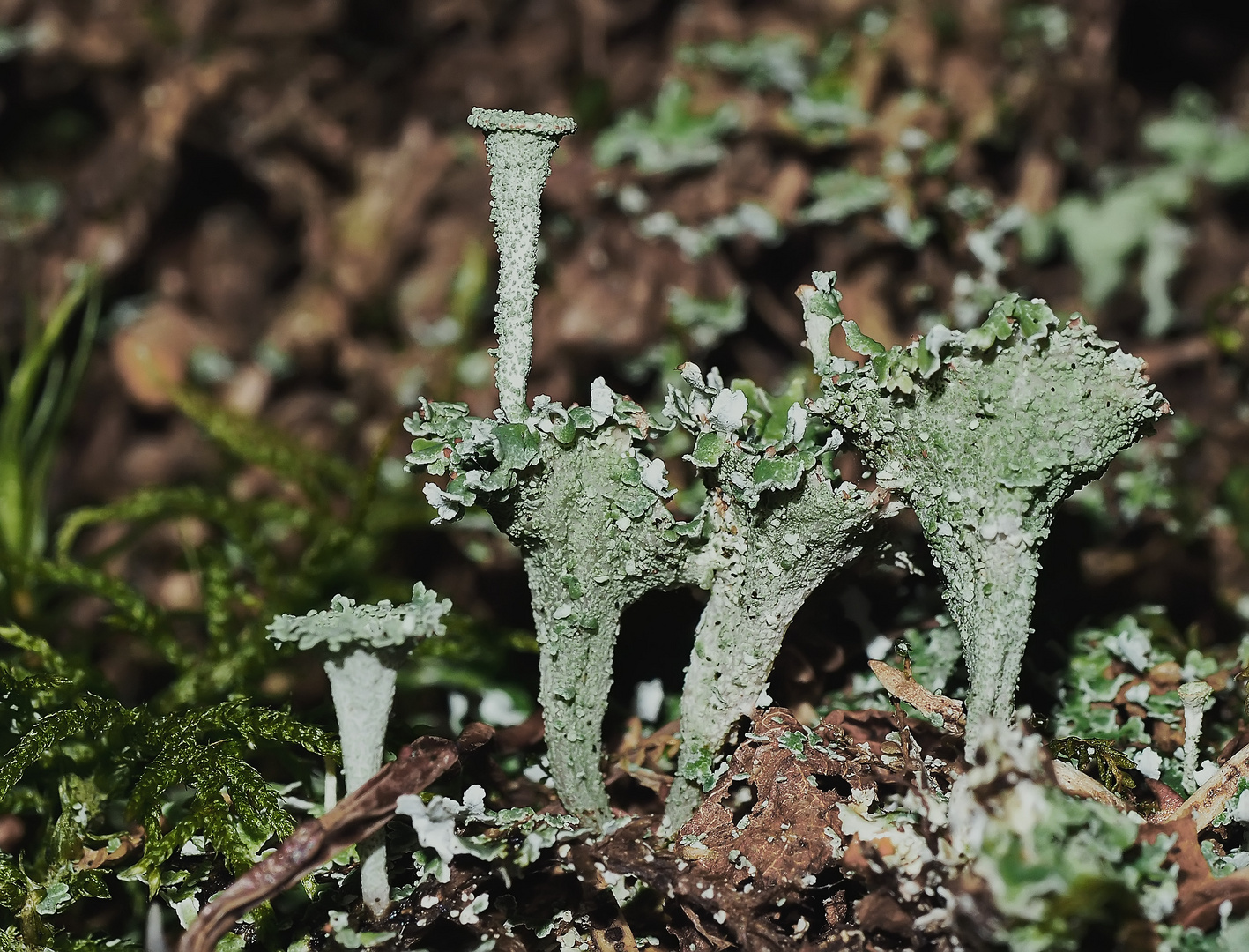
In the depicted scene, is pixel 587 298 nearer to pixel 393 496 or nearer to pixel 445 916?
pixel 393 496

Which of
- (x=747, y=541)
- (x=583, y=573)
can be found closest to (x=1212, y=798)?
(x=747, y=541)

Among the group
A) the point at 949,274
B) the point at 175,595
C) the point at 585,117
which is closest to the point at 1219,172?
the point at 949,274

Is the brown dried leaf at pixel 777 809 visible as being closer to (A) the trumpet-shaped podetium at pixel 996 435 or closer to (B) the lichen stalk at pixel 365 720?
(A) the trumpet-shaped podetium at pixel 996 435

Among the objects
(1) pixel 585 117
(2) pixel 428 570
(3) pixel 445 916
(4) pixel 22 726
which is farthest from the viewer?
(1) pixel 585 117

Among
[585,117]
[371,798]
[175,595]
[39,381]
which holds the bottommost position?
[175,595]

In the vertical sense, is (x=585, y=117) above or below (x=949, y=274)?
above

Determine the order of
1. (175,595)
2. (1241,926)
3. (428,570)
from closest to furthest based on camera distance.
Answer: (1241,926) < (428,570) < (175,595)
